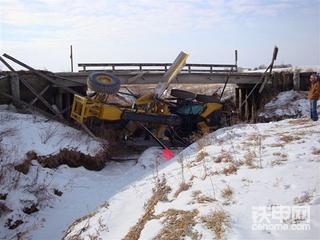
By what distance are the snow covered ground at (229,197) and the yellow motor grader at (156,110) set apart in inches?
255

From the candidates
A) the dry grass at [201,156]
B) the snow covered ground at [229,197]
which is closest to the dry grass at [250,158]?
the snow covered ground at [229,197]

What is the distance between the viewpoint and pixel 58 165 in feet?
43.1

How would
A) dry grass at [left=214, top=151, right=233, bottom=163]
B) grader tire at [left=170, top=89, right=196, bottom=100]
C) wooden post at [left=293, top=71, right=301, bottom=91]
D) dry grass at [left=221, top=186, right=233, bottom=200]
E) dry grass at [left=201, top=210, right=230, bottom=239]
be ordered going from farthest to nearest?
wooden post at [left=293, top=71, right=301, bottom=91] < grader tire at [left=170, top=89, right=196, bottom=100] < dry grass at [left=214, top=151, right=233, bottom=163] < dry grass at [left=221, top=186, right=233, bottom=200] < dry grass at [left=201, top=210, right=230, bottom=239]

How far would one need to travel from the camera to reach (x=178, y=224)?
5.89 metres

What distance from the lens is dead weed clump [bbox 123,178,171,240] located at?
6.34 metres

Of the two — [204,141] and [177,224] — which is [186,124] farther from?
[177,224]

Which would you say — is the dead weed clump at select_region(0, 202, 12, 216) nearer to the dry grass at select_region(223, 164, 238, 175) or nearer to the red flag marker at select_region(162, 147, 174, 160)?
the dry grass at select_region(223, 164, 238, 175)

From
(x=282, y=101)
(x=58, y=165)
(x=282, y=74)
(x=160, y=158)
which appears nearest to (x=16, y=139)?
(x=58, y=165)

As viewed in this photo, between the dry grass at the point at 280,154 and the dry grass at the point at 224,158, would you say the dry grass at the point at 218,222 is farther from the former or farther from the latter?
the dry grass at the point at 224,158

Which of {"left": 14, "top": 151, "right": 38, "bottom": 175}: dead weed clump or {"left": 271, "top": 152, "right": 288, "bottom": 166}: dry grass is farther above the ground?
{"left": 271, "top": 152, "right": 288, "bottom": 166}: dry grass

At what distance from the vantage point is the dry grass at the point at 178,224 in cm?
557

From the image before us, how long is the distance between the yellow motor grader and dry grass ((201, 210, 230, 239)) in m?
10.5

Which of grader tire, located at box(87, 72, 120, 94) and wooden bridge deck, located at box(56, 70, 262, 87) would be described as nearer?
grader tire, located at box(87, 72, 120, 94)

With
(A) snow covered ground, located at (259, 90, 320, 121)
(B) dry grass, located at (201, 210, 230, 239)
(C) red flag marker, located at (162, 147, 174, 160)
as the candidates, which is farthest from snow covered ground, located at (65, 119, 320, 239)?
(A) snow covered ground, located at (259, 90, 320, 121)
